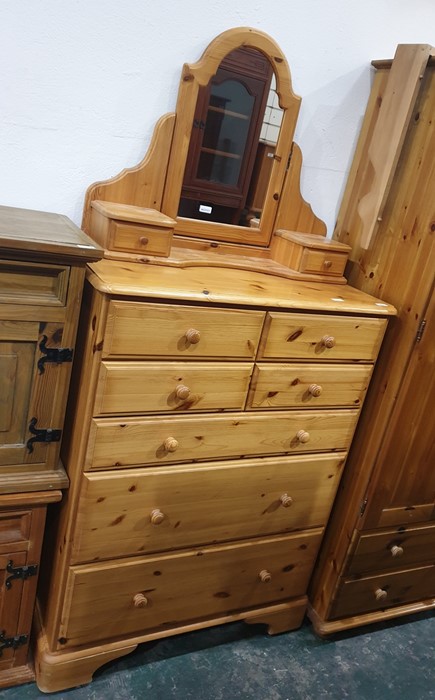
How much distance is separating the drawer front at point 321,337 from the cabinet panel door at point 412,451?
15 cm

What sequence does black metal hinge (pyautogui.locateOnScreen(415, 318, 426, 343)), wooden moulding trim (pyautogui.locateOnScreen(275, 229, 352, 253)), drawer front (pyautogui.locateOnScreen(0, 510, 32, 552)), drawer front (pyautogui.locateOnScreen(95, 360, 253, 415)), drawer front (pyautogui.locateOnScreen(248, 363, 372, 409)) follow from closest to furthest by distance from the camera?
drawer front (pyautogui.locateOnScreen(95, 360, 253, 415)), drawer front (pyautogui.locateOnScreen(0, 510, 32, 552)), drawer front (pyautogui.locateOnScreen(248, 363, 372, 409)), black metal hinge (pyautogui.locateOnScreen(415, 318, 426, 343)), wooden moulding trim (pyautogui.locateOnScreen(275, 229, 352, 253))

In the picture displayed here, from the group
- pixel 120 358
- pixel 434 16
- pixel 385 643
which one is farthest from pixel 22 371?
pixel 434 16

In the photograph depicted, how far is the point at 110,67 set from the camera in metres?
1.58

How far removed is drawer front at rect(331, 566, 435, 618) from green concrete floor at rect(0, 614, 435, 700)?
10 cm

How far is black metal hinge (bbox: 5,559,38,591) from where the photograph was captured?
5.00 ft

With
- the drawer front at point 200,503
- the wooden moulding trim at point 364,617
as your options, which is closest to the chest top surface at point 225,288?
the drawer front at point 200,503

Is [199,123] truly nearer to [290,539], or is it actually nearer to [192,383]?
[192,383]

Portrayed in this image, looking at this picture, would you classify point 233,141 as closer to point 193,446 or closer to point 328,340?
point 328,340

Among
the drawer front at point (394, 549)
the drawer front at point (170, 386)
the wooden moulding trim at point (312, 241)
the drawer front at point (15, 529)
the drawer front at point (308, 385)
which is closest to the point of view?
the drawer front at point (170, 386)

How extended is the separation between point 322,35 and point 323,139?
306 millimetres

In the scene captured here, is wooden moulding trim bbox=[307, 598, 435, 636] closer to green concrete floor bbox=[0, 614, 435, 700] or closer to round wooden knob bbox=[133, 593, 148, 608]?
green concrete floor bbox=[0, 614, 435, 700]

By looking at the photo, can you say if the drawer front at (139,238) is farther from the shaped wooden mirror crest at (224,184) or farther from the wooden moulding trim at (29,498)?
the wooden moulding trim at (29,498)

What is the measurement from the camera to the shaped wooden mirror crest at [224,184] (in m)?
1.61

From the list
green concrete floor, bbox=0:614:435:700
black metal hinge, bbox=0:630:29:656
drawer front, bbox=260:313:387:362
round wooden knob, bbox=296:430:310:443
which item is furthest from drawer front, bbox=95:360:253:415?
green concrete floor, bbox=0:614:435:700
